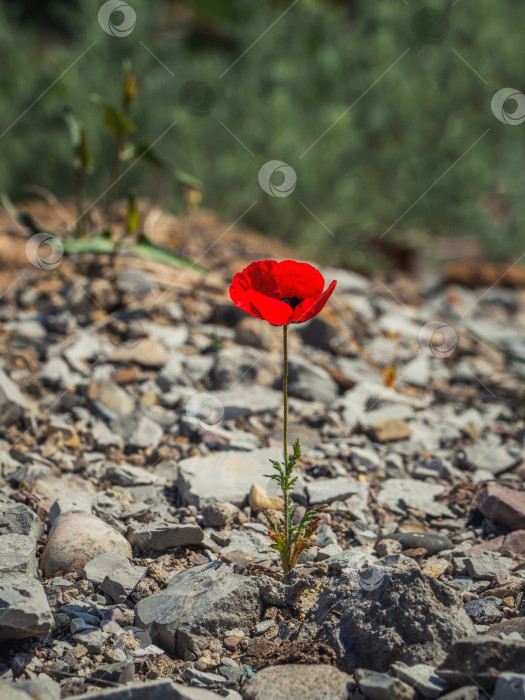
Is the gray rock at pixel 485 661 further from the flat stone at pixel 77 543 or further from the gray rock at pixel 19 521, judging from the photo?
the gray rock at pixel 19 521

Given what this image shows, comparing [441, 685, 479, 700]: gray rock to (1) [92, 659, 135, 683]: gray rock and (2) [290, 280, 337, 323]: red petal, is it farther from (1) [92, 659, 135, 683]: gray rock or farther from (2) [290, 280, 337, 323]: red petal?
(2) [290, 280, 337, 323]: red petal

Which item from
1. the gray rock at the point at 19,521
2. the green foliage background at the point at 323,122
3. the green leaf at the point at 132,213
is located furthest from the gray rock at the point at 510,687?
the green foliage background at the point at 323,122

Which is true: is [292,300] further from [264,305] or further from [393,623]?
[393,623]

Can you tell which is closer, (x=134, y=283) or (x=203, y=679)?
(x=203, y=679)

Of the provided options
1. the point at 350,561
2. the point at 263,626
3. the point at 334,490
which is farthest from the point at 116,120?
the point at 263,626

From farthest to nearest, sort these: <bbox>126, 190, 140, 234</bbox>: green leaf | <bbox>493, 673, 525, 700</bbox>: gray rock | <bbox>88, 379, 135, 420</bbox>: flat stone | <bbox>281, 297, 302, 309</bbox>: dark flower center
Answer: <bbox>126, 190, 140, 234</bbox>: green leaf → <bbox>88, 379, 135, 420</bbox>: flat stone → <bbox>281, 297, 302, 309</bbox>: dark flower center → <bbox>493, 673, 525, 700</bbox>: gray rock

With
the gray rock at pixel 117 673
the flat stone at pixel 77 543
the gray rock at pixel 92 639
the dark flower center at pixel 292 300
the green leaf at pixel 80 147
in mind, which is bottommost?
the gray rock at pixel 117 673

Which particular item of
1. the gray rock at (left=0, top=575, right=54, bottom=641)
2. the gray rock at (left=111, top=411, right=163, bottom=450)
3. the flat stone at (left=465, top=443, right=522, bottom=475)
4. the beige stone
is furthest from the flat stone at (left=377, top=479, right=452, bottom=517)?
the gray rock at (left=0, top=575, right=54, bottom=641)
